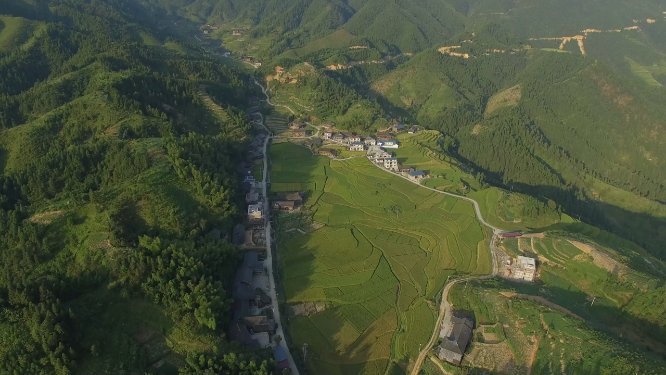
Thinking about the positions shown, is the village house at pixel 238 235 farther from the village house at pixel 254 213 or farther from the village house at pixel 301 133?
the village house at pixel 301 133

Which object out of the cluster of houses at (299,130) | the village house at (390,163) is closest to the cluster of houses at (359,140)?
the cluster of houses at (299,130)

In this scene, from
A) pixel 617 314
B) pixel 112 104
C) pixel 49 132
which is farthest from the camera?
pixel 112 104

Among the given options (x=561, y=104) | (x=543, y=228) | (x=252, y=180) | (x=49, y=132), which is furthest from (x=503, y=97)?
Answer: (x=49, y=132)

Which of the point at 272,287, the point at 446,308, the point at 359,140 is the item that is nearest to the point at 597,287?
the point at 446,308

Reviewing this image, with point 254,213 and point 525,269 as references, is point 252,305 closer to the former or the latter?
point 254,213

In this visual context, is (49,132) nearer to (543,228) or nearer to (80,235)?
(80,235)
